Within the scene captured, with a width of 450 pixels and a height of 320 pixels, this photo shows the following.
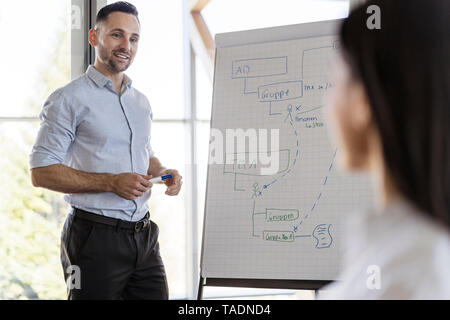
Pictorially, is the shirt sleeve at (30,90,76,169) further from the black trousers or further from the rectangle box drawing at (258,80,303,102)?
the rectangle box drawing at (258,80,303,102)

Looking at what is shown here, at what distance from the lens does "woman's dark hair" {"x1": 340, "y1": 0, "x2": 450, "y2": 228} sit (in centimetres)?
58

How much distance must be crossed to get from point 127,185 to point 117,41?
2.08ft

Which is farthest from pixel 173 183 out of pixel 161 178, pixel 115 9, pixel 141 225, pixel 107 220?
pixel 115 9

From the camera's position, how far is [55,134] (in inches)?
72.4

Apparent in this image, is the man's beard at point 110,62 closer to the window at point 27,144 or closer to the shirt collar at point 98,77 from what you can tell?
the shirt collar at point 98,77

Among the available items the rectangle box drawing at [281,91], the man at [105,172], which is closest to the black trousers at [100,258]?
the man at [105,172]

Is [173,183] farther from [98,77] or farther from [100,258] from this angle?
[98,77]

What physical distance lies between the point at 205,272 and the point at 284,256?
13.6 inches

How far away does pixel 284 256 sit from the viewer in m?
1.95

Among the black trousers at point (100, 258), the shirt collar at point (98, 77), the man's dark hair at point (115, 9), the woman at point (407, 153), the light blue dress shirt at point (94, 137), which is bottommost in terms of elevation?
the black trousers at point (100, 258)

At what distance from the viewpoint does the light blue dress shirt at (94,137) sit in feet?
6.09

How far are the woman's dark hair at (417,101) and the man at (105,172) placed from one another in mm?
1391
